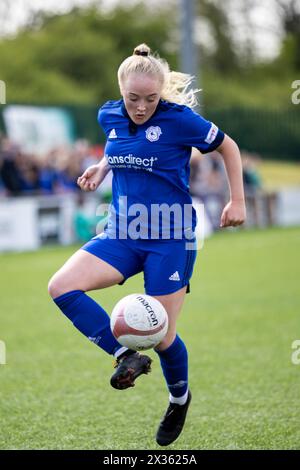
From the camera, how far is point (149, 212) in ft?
14.4

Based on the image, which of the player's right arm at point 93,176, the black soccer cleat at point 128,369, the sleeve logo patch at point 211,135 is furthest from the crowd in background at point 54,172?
the black soccer cleat at point 128,369

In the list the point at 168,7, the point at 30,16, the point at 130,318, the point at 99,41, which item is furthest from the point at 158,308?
the point at 168,7

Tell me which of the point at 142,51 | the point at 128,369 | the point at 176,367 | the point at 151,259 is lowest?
the point at 176,367

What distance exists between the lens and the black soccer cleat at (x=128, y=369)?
410 cm

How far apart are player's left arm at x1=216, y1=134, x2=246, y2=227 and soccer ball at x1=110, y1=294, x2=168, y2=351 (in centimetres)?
59

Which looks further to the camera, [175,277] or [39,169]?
[39,169]

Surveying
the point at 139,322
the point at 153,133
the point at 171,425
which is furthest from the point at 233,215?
the point at 171,425

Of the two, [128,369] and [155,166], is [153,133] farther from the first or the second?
Result: [128,369]

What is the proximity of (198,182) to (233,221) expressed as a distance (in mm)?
12898

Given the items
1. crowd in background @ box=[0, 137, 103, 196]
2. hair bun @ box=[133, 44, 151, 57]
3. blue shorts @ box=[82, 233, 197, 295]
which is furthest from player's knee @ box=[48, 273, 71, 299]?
crowd in background @ box=[0, 137, 103, 196]

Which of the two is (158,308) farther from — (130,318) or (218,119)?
(218,119)

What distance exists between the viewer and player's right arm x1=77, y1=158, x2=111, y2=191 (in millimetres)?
4742

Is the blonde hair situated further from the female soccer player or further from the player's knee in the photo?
the player's knee

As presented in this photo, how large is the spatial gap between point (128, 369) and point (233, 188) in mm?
1110
